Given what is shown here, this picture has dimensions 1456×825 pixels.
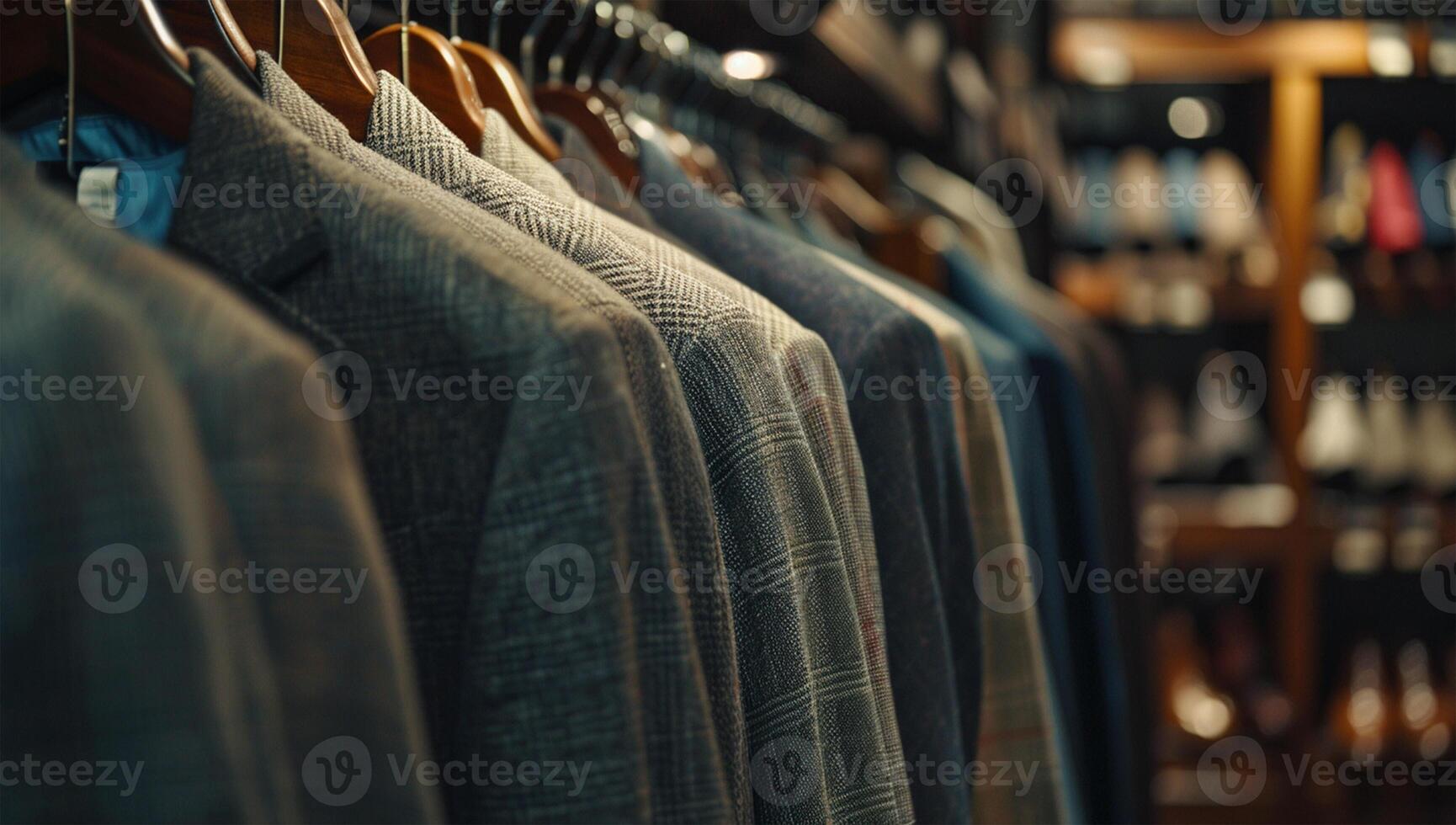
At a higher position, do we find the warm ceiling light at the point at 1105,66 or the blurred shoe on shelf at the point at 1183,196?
the warm ceiling light at the point at 1105,66

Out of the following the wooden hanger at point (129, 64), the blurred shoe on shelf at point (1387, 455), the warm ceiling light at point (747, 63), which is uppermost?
the warm ceiling light at point (747, 63)

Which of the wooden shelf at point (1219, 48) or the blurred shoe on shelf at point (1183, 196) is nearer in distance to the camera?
the wooden shelf at point (1219, 48)

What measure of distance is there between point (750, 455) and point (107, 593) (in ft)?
0.97

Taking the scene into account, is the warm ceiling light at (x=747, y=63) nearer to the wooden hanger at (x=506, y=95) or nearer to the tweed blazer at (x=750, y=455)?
the wooden hanger at (x=506, y=95)

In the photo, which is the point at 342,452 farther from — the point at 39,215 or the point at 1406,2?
the point at 1406,2

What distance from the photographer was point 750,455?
1.81ft

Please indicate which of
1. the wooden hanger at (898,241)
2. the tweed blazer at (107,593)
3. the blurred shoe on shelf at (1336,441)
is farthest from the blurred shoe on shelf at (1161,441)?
the tweed blazer at (107,593)

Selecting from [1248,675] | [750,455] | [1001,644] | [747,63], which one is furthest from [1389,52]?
[750,455]

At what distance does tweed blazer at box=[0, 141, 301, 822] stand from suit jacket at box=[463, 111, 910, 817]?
0.96 feet

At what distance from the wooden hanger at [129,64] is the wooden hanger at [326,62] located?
106 millimetres

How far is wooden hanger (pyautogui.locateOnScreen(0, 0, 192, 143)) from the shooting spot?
50 cm

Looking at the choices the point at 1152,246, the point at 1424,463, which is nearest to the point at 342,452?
the point at 1152,246

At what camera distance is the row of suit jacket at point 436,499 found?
302mm

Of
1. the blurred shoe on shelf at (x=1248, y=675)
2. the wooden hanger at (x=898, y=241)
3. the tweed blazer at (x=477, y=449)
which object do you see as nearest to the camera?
the tweed blazer at (x=477, y=449)
